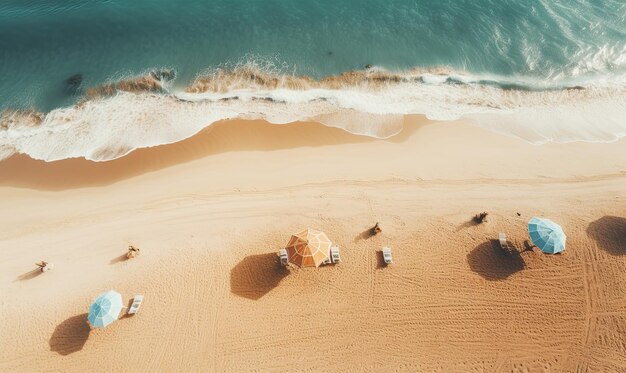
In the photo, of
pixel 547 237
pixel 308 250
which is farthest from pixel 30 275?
pixel 547 237

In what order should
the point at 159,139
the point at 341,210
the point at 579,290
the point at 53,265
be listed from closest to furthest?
the point at 579,290, the point at 53,265, the point at 341,210, the point at 159,139

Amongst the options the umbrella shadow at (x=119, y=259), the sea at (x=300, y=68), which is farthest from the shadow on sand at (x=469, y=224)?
the umbrella shadow at (x=119, y=259)

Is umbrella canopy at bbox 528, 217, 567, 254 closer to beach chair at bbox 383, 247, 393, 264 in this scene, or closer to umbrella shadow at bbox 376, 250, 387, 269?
beach chair at bbox 383, 247, 393, 264

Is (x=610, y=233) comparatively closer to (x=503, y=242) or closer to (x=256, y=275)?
(x=503, y=242)

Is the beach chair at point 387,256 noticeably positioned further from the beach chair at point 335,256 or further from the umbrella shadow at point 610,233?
the umbrella shadow at point 610,233

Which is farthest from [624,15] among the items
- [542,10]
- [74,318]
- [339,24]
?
[74,318]

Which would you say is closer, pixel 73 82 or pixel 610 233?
pixel 610 233

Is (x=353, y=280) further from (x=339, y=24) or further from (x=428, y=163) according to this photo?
(x=339, y=24)
